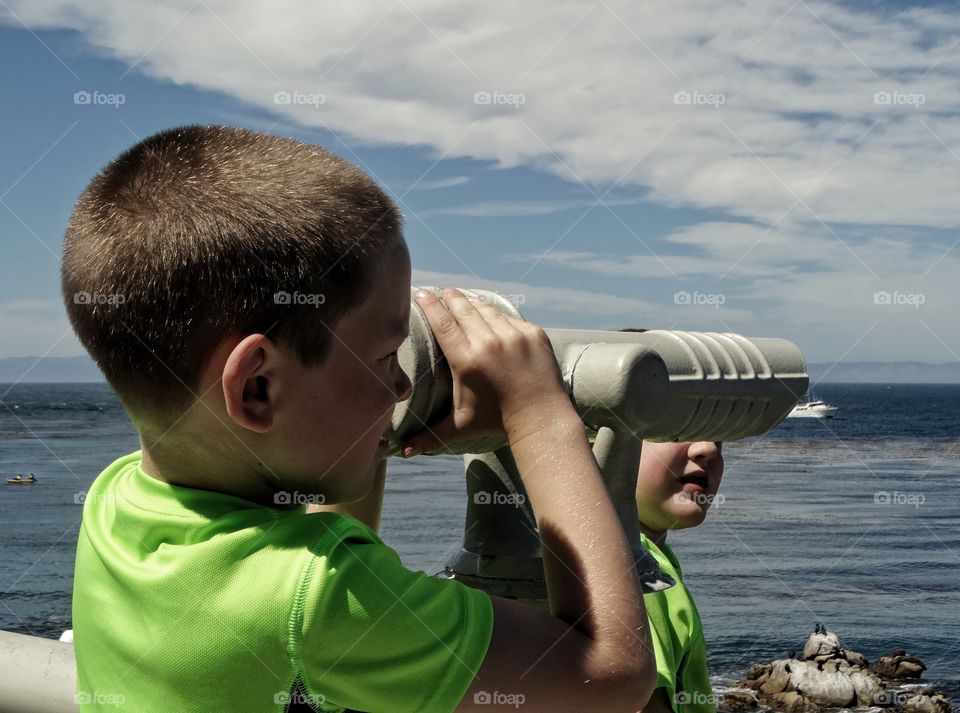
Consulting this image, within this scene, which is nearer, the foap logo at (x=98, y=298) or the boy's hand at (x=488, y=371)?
the foap logo at (x=98, y=298)

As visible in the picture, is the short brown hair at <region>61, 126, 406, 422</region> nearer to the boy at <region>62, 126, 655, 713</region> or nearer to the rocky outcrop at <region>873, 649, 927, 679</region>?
the boy at <region>62, 126, 655, 713</region>

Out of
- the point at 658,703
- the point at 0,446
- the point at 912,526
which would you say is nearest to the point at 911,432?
the point at 912,526

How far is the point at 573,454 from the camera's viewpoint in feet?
4.52

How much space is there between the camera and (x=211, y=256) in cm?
121

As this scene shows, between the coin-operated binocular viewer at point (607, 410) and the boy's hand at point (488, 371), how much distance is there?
0.10 feet

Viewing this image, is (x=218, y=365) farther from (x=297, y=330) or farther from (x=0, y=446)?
(x=0, y=446)

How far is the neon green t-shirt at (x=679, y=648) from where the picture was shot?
91.4 inches

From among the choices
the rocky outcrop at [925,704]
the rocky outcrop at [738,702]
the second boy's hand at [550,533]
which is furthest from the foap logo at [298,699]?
the rocky outcrop at [925,704]

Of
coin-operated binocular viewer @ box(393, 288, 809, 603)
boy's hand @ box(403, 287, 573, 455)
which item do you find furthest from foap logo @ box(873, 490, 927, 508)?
boy's hand @ box(403, 287, 573, 455)

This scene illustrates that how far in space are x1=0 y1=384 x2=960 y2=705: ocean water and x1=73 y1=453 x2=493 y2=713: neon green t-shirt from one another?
750cm

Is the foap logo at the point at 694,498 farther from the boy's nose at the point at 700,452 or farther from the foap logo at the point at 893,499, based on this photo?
the foap logo at the point at 893,499

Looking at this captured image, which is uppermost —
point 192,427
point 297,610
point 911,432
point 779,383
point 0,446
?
point 779,383

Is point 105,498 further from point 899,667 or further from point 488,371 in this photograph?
point 899,667

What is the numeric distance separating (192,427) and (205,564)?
166mm
